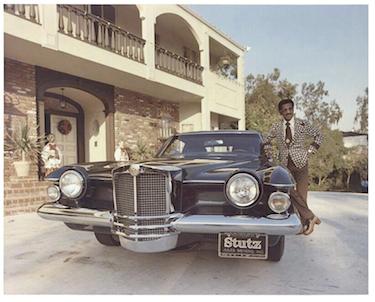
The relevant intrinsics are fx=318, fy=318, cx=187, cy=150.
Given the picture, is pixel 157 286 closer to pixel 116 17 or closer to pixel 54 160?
pixel 54 160

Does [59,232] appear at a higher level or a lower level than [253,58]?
lower

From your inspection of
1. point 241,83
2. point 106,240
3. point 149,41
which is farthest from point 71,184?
point 241,83

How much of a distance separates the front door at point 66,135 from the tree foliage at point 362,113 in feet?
20.9

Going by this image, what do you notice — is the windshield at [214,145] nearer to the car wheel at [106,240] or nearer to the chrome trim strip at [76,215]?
the car wheel at [106,240]

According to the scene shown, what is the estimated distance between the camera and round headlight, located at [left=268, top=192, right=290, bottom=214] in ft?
7.25

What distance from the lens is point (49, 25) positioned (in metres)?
5.32

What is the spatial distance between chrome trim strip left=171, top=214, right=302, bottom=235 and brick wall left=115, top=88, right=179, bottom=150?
18.6 ft

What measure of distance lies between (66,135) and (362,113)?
6.55 meters

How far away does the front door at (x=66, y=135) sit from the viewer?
7.59 m

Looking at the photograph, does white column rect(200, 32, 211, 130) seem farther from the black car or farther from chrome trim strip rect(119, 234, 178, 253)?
chrome trim strip rect(119, 234, 178, 253)

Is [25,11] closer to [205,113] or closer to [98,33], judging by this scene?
[98,33]
